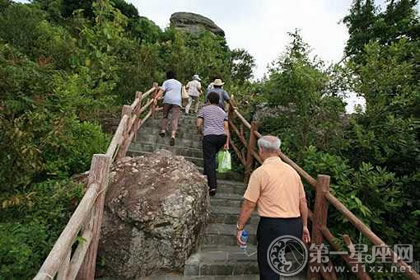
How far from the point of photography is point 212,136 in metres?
4.81

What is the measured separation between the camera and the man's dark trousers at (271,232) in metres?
2.71

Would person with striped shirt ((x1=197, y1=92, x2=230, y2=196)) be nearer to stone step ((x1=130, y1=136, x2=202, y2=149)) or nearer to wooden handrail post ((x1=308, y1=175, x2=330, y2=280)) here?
wooden handrail post ((x1=308, y1=175, x2=330, y2=280))

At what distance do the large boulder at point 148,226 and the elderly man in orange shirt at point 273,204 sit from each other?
0.89 meters

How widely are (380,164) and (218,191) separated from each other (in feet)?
8.06

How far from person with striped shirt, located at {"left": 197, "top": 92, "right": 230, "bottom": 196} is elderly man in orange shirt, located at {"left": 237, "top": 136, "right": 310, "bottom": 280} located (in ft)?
6.42

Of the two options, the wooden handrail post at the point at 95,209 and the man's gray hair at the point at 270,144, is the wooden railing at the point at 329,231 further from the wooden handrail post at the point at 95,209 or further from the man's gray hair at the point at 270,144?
the wooden handrail post at the point at 95,209

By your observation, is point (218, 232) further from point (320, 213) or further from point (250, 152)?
point (250, 152)

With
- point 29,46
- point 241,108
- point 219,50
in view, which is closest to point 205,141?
point 241,108

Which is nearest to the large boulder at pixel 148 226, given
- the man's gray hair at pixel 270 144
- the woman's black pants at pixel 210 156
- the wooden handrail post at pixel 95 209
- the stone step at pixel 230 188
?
the wooden handrail post at pixel 95 209

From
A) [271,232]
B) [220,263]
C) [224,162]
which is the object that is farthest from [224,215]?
[271,232]

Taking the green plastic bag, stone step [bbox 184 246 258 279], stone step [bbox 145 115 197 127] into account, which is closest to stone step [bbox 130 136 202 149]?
stone step [bbox 145 115 197 127]

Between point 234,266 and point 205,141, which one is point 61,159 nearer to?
point 205,141

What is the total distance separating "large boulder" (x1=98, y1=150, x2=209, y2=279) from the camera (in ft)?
11.1

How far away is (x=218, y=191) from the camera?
5359 millimetres
